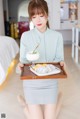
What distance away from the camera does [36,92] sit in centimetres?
170

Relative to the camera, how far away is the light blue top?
168cm

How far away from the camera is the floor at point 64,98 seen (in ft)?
7.23

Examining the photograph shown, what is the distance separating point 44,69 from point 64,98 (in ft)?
4.02

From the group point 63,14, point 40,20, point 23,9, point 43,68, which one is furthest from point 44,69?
point 23,9

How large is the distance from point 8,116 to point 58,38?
103 cm

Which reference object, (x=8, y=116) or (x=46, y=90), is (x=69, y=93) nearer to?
(x=8, y=116)

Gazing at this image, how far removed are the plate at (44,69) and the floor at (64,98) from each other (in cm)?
83

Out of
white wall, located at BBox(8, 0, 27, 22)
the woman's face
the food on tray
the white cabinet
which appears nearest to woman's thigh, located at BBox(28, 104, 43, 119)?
the food on tray

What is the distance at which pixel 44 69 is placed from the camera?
4.83 ft

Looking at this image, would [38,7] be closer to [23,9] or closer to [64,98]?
[64,98]

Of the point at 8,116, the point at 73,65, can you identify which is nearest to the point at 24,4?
the point at 73,65

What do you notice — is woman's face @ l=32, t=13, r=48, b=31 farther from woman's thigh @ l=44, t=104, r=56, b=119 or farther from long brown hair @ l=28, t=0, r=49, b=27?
woman's thigh @ l=44, t=104, r=56, b=119

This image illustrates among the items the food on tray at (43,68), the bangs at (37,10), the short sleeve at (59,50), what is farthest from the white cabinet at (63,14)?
the food on tray at (43,68)

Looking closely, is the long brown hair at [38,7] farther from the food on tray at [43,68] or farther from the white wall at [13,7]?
the white wall at [13,7]
